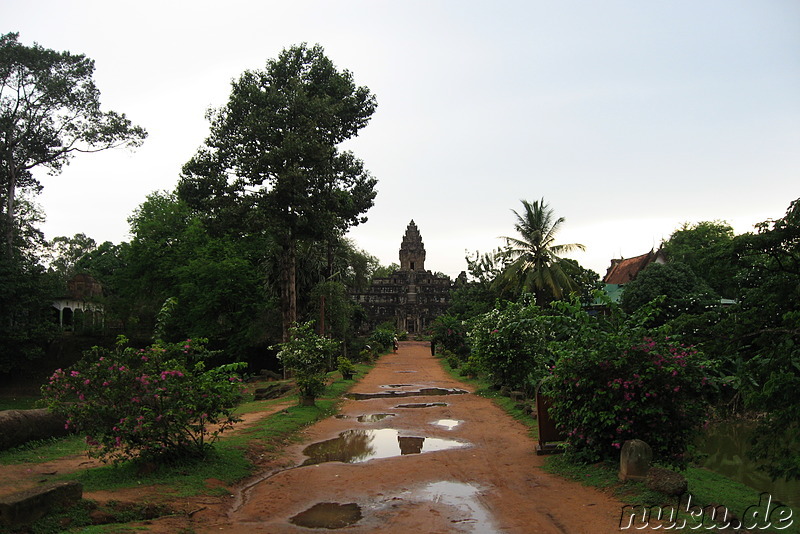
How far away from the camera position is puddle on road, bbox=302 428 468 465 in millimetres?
10712

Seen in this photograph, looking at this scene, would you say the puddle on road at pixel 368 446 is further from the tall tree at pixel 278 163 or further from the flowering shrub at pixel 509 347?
the tall tree at pixel 278 163

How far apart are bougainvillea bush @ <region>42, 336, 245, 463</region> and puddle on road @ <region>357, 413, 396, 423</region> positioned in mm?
6183

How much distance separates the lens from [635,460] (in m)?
7.90

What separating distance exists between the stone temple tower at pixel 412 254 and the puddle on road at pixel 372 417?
5680cm

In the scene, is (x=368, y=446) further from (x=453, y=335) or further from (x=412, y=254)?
(x=412, y=254)

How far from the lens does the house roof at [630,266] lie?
44.4 m

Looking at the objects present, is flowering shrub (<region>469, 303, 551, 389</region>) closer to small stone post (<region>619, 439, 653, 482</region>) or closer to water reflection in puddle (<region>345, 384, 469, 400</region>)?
water reflection in puddle (<region>345, 384, 469, 400</region>)

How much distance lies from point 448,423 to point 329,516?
757 cm

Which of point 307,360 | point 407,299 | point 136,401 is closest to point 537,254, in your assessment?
point 307,360

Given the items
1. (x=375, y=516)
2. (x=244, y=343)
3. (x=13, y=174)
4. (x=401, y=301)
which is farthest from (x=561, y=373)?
(x=401, y=301)

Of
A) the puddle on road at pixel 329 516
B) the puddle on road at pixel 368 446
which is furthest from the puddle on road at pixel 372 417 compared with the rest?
the puddle on road at pixel 329 516

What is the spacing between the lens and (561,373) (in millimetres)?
9203

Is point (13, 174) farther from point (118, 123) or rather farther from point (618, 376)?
point (618, 376)

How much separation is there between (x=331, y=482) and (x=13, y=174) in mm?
26672
